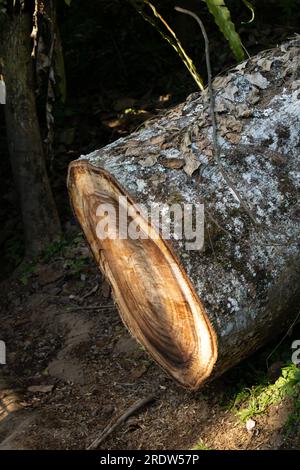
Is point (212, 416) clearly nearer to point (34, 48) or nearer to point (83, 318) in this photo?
point (83, 318)

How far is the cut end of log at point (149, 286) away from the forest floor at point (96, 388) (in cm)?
23

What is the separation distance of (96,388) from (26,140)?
1910mm

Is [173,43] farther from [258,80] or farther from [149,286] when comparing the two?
[149,286]

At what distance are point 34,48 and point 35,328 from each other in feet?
5.85

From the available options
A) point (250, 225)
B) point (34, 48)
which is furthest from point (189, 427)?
point (34, 48)

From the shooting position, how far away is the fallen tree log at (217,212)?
9.25ft

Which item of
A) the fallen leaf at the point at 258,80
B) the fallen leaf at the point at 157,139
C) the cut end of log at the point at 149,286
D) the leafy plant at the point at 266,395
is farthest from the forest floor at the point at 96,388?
the fallen leaf at the point at 258,80

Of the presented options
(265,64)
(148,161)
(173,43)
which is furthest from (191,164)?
(173,43)

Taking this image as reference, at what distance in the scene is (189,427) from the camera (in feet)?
Result: 10.6

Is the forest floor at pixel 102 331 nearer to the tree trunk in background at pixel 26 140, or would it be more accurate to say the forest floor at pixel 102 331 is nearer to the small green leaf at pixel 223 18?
the tree trunk in background at pixel 26 140

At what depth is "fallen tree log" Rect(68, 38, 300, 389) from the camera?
2818 millimetres

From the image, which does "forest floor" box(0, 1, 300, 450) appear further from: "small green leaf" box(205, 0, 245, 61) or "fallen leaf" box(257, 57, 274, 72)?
"small green leaf" box(205, 0, 245, 61)

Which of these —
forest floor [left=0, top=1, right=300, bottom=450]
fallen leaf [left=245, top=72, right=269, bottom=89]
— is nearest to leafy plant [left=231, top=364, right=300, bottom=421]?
forest floor [left=0, top=1, right=300, bottom=450]

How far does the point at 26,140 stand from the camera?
472cm
